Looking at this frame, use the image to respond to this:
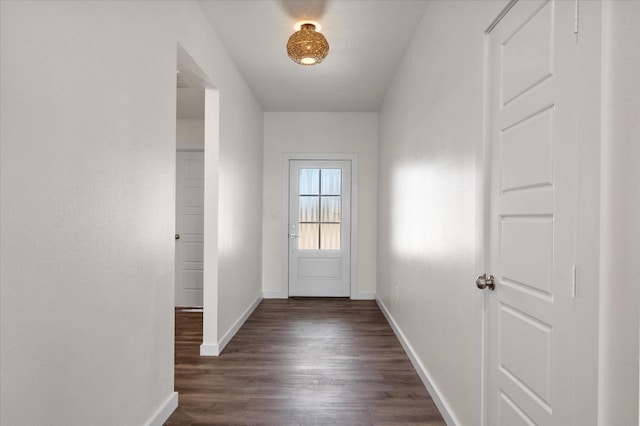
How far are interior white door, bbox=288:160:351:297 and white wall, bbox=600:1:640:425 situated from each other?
4758 mm

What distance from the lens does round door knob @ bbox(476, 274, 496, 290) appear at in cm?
166

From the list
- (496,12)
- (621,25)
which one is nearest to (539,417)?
(621,25)

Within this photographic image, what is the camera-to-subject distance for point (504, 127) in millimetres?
1562

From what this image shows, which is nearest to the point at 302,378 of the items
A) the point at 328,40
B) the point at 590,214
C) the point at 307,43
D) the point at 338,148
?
the point at 590,214

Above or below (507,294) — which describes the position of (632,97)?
above

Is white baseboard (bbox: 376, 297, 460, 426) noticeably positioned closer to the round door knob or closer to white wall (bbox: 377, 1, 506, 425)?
white wall (bbox: 377, 1, 506, 425)

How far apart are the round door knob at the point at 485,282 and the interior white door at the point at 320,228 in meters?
4.01

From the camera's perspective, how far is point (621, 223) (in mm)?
917

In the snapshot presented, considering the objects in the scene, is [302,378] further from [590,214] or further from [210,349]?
[590,214]

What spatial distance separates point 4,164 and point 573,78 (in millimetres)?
1676

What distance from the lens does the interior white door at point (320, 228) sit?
18.7 feet

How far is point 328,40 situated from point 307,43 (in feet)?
1.52

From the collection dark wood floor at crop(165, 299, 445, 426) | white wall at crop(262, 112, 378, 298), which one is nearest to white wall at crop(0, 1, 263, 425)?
dark wood floor at crop(165, 299, 445, 426)

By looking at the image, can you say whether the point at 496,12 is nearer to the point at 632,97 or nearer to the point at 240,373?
the point at 632,97
